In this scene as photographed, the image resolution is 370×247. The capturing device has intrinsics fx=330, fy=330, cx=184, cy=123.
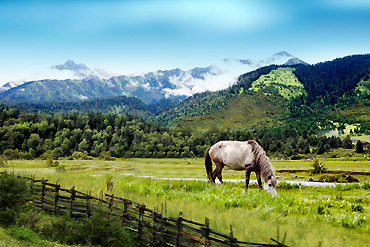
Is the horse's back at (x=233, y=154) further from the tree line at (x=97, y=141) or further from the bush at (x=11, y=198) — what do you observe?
the tree line at (x=97, y=141)

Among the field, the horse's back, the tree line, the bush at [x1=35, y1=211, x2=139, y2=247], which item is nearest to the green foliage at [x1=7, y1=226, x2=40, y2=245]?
the bush at [x1=35, y1=211, x2=139, y2=247]

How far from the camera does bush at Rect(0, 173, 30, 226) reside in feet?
51.5

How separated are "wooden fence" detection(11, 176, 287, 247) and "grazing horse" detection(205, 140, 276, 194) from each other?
30.9 feet

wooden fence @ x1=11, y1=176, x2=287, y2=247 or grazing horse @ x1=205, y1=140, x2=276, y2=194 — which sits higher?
grazing horse @ x1=205, y1=140, x2=276, y2=194

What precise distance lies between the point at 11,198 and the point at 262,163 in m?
15.5

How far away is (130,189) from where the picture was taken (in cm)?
2073

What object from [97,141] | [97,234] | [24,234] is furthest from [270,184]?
[97,141]

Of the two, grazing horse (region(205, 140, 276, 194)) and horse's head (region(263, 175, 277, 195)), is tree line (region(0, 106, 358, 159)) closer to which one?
grazing horse (region(205, 140, 276, 194))

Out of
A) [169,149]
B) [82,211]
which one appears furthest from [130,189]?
[169,149]

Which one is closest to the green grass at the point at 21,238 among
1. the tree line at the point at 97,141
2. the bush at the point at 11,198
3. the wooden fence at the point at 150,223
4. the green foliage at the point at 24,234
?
the green foliage at the point at 24,234

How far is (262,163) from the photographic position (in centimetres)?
2292

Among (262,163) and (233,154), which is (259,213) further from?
(233,154)

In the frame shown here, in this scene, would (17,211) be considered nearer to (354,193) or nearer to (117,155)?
(354,193)

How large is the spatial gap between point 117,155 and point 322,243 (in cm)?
12531
